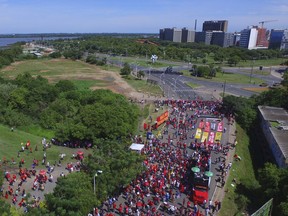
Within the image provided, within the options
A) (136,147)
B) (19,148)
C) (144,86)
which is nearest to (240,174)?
(136,147)

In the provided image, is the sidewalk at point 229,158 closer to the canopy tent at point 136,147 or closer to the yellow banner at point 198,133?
the yellow banner at point 198,133

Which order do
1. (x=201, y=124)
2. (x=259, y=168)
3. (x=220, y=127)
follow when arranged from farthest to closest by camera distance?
1. (x=201, y=124)
2. (x=220, y=127)
3. (x=259, y=168)

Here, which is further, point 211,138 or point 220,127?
point 220,127

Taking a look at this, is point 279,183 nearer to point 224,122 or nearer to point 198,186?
point 198,186

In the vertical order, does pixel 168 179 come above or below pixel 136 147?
below

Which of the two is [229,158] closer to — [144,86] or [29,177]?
[29,177]

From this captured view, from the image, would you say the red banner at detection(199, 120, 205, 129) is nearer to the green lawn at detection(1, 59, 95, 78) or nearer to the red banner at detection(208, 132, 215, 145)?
the red banner at detection(208, 132, 215, 145)

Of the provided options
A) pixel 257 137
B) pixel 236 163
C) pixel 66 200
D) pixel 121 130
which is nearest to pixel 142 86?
pixel 257 137
